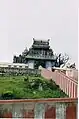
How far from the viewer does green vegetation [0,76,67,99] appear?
7.37 feet

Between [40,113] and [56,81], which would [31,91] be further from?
[40,113]

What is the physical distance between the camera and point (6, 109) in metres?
1.67

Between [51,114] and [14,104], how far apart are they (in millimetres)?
247

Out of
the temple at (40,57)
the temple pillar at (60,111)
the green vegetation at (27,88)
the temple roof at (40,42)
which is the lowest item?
the temple pillar at (60,111)

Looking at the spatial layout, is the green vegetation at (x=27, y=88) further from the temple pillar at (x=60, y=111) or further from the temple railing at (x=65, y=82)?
the temple pillar at (x=60, y=111)

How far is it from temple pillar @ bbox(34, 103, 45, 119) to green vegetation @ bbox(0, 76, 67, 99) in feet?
1.36

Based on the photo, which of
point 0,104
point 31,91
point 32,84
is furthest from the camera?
point 32,84

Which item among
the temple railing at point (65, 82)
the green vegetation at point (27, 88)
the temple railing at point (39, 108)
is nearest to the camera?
the temple railing at point (39, 108)

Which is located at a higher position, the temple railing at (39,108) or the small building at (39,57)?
the small building at (39,57)

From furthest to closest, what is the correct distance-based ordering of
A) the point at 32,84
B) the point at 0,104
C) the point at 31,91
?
the point at 32,84
the point at 31,91
the point at 0,104

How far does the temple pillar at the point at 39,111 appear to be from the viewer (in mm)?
1705

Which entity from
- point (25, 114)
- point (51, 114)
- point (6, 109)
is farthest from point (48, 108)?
point (6, 109)

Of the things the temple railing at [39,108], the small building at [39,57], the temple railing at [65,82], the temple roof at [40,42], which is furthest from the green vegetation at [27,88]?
the small building at [39,57]

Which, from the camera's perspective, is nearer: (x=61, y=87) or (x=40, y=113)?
(x=40, y=113)
